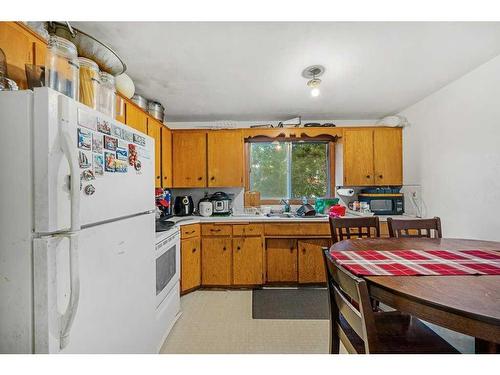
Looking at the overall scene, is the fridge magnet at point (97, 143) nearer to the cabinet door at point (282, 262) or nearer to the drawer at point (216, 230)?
the drawer at point (216, 230)

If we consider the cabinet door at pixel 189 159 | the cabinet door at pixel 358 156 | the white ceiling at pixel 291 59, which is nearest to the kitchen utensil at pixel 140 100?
the white ceiling at pixel 291 59

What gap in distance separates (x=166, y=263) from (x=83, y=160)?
1372 mm

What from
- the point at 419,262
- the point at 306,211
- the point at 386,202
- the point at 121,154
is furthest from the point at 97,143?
the point at 386,202

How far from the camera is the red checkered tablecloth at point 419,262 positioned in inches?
44.3

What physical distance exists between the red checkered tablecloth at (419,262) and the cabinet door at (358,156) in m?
1.81

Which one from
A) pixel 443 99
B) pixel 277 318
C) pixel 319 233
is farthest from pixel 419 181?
pixel 277 318

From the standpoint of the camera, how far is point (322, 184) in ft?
11.6

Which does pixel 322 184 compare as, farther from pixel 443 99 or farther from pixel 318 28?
pixel 318 28

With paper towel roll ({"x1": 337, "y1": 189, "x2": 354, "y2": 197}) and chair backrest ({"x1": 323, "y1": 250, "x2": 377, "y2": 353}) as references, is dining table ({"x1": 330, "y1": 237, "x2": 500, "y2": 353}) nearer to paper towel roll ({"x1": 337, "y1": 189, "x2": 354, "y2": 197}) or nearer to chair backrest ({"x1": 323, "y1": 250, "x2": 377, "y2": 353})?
chair backrest ({"x1": 323, "y1": 250, "x2": 377, "y2": 353})

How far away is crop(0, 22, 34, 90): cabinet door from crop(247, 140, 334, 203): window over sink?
8.61 feet

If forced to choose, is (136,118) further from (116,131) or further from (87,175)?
(87,175)

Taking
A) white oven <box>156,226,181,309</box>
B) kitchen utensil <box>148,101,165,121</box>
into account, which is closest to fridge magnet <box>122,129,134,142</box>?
white oven <box>156,226,181,309</box>

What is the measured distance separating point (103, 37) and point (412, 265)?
2.58 m

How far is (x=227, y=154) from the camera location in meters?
3.20
